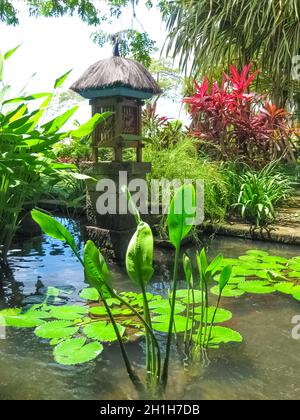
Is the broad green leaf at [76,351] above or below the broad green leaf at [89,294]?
below

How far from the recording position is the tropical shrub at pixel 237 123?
13.3ft

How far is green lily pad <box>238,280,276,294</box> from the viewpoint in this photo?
6.30ft

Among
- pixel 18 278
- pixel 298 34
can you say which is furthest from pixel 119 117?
pixel 298 34

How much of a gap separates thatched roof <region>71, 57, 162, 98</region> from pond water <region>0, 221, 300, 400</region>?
1.40 m

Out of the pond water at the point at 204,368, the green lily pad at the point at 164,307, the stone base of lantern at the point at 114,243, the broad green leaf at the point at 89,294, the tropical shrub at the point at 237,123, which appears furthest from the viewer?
the tropical shrub at the point at 237,123

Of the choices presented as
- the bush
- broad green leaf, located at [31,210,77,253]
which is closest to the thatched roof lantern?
the bush

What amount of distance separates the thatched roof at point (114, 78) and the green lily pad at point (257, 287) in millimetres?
1481

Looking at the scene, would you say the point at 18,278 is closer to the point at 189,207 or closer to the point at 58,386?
the point at 58,386

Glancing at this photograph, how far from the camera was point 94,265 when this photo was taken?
3.21 feet

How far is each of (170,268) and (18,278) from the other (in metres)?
0.95

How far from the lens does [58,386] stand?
1.13 meters

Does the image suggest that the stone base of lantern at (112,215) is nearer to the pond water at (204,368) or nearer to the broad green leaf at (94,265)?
the pond water at (204,368)

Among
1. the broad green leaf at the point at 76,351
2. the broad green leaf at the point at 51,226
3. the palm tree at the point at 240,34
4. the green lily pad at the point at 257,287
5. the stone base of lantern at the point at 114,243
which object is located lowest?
the broad green leaf at the point at 76,351

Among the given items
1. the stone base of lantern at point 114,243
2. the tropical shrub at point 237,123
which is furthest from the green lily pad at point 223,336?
the tropical shrub at point 237,123
